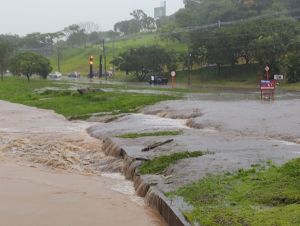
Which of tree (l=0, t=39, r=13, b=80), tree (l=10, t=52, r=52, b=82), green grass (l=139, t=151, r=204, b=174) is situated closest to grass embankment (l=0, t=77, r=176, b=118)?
green grass (l=139, t=151, r=204, b=174)

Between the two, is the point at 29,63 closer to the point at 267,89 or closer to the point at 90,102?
the point at 90,102

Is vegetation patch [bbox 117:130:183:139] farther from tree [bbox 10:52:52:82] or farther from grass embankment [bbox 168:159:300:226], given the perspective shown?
tree [bbox 10:52:52:82]

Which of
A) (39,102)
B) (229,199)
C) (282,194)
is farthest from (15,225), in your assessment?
(39,102)

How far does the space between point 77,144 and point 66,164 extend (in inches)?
163

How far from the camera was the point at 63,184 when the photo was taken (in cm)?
1305

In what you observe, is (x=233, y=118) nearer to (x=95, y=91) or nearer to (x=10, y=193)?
(x=10, y=193)

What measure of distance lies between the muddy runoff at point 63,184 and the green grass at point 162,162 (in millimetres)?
583

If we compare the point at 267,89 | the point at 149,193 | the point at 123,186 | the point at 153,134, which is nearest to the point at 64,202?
the point at 149,193

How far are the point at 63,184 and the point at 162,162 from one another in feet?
8.38

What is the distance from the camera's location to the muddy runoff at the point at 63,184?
992 cm

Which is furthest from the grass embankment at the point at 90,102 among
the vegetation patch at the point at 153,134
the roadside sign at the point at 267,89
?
the vegetation patch at the point at 153,134

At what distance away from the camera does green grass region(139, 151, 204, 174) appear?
12.9m

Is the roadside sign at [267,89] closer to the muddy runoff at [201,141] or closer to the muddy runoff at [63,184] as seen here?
the muddy runoff at [201,141]

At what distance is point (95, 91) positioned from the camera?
4475 centimetres
